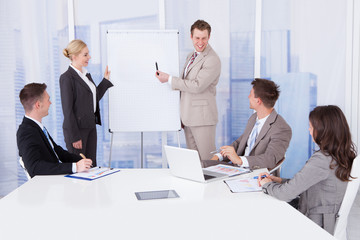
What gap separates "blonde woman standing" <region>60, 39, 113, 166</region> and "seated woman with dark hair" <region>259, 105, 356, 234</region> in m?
2.06

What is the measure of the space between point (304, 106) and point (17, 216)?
353 cm

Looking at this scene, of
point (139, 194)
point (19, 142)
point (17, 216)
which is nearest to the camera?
point (17, 216)

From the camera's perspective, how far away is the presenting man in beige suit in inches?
144

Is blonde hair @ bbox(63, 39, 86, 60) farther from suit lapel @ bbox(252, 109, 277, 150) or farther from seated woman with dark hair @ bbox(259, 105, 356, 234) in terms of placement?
seated woman with dark hair @ bbox(259, 105, 356, 234)

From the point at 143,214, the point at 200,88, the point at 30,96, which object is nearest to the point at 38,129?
the point at 30,96

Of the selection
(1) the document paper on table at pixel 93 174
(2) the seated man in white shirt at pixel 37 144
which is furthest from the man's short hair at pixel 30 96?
(1) the document paper on table at pixel 93 174

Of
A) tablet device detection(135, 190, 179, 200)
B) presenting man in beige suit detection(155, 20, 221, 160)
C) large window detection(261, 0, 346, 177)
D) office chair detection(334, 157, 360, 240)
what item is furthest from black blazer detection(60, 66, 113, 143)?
office chair detection(334, 157, 360, 240)

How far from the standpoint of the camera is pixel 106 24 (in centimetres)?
430

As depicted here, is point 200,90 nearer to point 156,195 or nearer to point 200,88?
point 200,88

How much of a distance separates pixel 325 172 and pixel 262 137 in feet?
2.67

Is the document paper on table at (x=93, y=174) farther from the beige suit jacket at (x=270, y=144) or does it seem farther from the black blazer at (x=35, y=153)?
the beige suit jacket at (x=270, y=144)

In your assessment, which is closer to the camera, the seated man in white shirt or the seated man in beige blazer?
the seated man in white shirt

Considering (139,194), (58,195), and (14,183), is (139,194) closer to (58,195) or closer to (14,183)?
(58,195)

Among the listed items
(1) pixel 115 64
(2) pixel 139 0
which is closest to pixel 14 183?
(1) pixel 115 64
